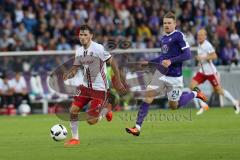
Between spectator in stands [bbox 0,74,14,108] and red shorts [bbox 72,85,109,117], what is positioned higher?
red shorts [bbox 72,85,109,117]

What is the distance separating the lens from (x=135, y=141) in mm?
14484

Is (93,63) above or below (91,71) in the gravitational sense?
above

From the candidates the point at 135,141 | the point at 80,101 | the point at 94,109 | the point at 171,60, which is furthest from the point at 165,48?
the point at 80,101

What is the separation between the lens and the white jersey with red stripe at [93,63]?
14.4 m

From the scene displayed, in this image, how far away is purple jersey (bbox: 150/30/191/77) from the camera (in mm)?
15977

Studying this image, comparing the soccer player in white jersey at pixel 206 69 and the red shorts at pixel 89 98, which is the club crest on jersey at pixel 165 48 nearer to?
the red shorts at pixel 89 98

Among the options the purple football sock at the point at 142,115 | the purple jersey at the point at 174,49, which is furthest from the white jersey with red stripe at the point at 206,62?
the purple football sock at the point at 142,115

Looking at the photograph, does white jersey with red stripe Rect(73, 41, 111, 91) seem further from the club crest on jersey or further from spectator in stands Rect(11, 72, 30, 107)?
spectator in stands Rect(11, 72, 30, 107)

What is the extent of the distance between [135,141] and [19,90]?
41.5ft

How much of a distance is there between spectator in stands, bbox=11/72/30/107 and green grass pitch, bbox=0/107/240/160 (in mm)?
4872

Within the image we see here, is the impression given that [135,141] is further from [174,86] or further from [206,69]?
[206,69]

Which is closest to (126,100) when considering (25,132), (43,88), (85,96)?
(43,88)

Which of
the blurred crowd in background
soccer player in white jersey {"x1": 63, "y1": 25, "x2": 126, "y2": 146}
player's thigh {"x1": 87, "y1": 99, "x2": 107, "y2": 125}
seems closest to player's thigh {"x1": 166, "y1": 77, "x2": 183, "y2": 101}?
player's thigh {"x1": 87, "y1": 99, "x2": 107, "y2": 125}

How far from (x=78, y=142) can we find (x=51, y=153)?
1629 mm
